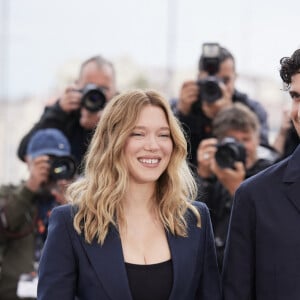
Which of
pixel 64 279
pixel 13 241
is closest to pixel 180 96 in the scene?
pixel 13 241

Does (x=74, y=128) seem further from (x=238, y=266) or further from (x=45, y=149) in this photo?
(x=238, y=266)

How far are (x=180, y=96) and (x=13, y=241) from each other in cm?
114

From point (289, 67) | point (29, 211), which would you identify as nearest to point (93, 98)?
point (29, 211)

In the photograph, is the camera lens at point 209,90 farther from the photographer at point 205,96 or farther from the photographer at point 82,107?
the photographer at point 82,107

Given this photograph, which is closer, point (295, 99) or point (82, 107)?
point (295, 99)

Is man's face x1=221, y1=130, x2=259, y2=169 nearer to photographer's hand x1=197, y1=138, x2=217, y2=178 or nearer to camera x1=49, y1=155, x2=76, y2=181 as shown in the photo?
photographer's hand x1=197, y1=138, x2=217, y2=178

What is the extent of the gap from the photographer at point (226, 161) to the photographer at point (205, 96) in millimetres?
178

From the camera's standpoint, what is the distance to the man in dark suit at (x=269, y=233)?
92.7 inches

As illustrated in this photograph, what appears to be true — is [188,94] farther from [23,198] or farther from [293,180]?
[293,180]

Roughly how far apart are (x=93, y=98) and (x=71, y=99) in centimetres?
15

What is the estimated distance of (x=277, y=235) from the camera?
2.36 meters

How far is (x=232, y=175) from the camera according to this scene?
12.3 feet

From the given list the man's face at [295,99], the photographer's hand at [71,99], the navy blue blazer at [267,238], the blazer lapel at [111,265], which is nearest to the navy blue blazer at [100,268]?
the blazer lapel at [111,265]

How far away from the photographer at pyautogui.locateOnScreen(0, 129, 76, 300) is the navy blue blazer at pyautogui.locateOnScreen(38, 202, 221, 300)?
50.8 inches
